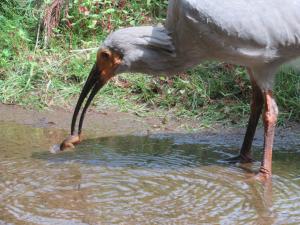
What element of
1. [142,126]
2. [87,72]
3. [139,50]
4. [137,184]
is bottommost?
[137,184]

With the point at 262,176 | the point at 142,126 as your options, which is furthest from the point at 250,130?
the point at 142,126

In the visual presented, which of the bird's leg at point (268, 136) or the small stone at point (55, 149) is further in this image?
the small stone at point (55, 149)

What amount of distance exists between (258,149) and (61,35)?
2926mm

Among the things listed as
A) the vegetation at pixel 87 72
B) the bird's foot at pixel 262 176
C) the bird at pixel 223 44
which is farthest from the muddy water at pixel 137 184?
the vegetation at pixel 87 72

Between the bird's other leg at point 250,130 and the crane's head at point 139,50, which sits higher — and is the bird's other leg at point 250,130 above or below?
below

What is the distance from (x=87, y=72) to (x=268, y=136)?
2.60 metres

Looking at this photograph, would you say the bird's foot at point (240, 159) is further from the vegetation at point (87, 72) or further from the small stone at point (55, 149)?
the small stone at point (55, 149)

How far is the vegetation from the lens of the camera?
6.65 meters

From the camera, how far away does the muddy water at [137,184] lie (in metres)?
4.28

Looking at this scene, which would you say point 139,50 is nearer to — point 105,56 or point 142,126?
point 105,56

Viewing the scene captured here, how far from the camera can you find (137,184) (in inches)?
191

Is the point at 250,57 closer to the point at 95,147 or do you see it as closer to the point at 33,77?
the point at 95,147

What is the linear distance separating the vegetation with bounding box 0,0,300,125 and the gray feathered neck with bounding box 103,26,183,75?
1387 mm

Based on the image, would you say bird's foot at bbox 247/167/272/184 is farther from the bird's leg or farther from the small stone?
the small stone
